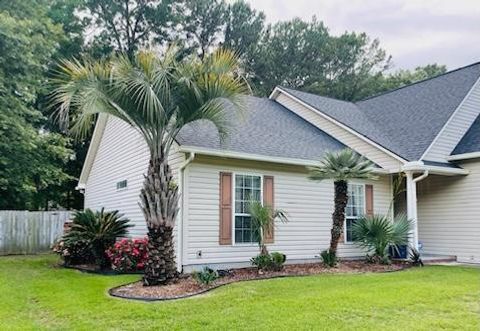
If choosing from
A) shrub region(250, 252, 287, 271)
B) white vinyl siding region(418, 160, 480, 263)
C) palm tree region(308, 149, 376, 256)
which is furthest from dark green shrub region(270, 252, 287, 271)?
white vinyl siding region(418, 160, 480, 263)

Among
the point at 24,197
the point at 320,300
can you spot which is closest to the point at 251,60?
the point at 24,197

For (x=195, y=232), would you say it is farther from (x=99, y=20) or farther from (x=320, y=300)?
(x=99, y=20)

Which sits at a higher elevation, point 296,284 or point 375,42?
point 375,42

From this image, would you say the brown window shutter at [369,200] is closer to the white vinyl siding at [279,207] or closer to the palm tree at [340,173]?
the white vinyl siding at [279,207]

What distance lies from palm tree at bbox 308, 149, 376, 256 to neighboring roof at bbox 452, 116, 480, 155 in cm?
368

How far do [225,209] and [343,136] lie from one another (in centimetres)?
515

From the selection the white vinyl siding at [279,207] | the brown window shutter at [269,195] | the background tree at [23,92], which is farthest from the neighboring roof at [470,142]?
the background tree at [23,92]

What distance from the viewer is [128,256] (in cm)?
940

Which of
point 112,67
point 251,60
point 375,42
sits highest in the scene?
A: point 375,42

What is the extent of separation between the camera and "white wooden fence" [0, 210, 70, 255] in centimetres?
1443

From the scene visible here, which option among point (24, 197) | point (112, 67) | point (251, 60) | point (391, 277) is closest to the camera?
point (112, 67)

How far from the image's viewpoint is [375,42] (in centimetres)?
2961

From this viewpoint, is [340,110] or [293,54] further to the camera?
[293,54]

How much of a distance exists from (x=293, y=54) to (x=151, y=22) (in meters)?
8.93
